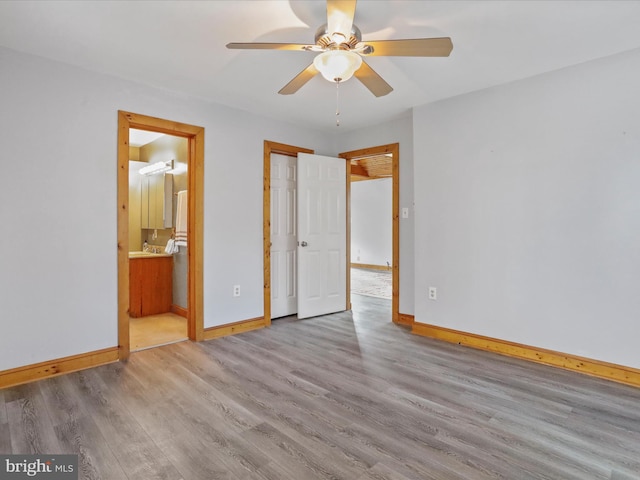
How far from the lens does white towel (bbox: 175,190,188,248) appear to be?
447 cm

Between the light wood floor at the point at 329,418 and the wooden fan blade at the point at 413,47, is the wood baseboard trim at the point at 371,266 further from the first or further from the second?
the wooden fan blade at the point at 413,47

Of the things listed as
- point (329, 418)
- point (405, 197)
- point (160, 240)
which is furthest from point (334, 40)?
point (160, 240)

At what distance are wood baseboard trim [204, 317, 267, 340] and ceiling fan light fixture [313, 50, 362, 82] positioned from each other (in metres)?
2.84

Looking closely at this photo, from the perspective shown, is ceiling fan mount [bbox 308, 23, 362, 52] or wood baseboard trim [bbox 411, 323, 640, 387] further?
→ wood baseboard trim [bbox 411, 323, 640, 387]

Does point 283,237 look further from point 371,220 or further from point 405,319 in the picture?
point 371,220

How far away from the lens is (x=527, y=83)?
3127mm

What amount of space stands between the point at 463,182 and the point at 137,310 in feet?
14.0

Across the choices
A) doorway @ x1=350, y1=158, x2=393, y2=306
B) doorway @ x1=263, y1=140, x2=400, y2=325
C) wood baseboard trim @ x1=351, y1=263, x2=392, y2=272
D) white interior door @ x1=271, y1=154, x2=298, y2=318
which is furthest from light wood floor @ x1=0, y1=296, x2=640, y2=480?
wood baseboard trim @ x1=351, y1=263, x2=392, y2=272

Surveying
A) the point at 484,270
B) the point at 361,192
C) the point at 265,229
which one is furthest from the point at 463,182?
the point at 361,192

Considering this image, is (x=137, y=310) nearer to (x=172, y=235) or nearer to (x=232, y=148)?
(x=172, y=235)

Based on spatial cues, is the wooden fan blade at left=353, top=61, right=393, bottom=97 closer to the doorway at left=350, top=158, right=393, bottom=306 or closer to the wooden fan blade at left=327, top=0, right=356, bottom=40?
the wooden fan blade at left=327, top=0, right=356, bottom=40

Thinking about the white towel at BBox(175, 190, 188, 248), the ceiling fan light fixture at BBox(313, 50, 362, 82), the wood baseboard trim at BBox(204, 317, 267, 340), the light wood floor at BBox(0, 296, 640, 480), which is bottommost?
the light wood floor at BBox(0, 296, 640, 480)

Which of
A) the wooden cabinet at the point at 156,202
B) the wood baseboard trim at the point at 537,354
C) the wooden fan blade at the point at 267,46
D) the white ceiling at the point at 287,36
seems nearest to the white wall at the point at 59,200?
the white ceiling at the point at 287,36

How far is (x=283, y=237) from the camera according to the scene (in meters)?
4.60
